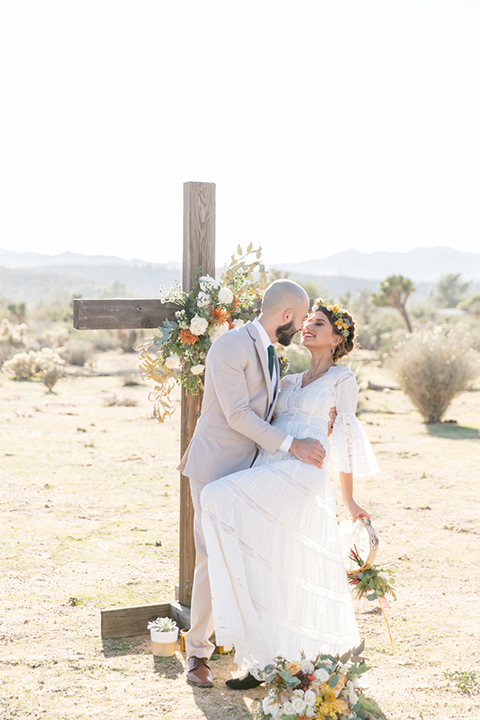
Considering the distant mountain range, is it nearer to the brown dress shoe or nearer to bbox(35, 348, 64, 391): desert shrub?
bbox(35, 348, 64, 391): desert shrub

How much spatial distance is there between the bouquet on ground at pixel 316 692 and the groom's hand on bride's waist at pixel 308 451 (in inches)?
37.9

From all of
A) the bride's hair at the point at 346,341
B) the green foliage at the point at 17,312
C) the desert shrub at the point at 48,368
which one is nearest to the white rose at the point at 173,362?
the bride's hair at the point at 346,341

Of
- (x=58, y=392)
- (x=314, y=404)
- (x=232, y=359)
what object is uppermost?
(x=232, y=359)

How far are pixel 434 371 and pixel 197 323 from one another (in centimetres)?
1034

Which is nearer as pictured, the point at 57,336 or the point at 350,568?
the point at 350,568

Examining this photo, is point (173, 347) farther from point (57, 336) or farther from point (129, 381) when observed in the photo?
point (57, 336)

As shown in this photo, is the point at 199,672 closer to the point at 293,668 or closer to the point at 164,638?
the point at 164,638

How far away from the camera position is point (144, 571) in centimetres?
625

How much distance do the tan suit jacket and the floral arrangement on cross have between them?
1.49ft

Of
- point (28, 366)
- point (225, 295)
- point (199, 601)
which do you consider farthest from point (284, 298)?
point (28, 366)

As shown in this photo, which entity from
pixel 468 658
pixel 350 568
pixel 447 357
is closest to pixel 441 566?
pixel 468 658

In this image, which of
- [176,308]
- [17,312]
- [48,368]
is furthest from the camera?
[17,312]

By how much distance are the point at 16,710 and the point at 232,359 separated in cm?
208

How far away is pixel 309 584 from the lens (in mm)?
4094
